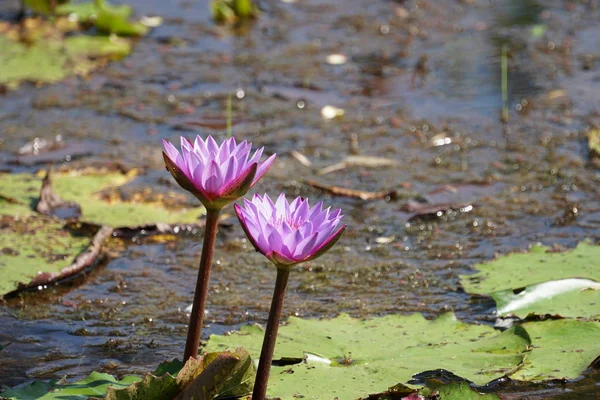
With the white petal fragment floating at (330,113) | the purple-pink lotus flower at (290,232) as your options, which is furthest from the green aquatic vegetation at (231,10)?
the purple-pink lotus flower at (290,232)

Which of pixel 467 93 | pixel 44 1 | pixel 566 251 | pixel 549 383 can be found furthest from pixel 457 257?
pixel 44 1

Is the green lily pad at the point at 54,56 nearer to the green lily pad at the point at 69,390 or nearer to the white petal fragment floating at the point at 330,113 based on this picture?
the white petal fragment floating at the point at 330,113

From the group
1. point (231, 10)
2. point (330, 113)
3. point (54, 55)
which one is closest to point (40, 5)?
point (54, 55)

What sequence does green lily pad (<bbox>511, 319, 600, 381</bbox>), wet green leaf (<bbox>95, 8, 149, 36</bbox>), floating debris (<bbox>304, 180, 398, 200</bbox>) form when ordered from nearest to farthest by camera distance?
green lily pad (<bbox>511, 319, 600, 381</bbox>)
floating debris (<bbox>304, 180, 398, 200</bbox>)
wet green leaf (<bbox>95, 8, 149, 36</bbox>)

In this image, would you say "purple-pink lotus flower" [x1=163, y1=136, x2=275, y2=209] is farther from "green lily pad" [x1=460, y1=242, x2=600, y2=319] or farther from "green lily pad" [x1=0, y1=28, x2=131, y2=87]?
"green lily pad" [x1=0, y1=28, x2=131, y2=87]

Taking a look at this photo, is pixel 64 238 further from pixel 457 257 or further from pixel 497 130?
pixel 497 130

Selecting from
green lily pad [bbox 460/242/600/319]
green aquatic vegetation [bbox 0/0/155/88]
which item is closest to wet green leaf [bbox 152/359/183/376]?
green lily pad [bbox 460/242/600/319]
